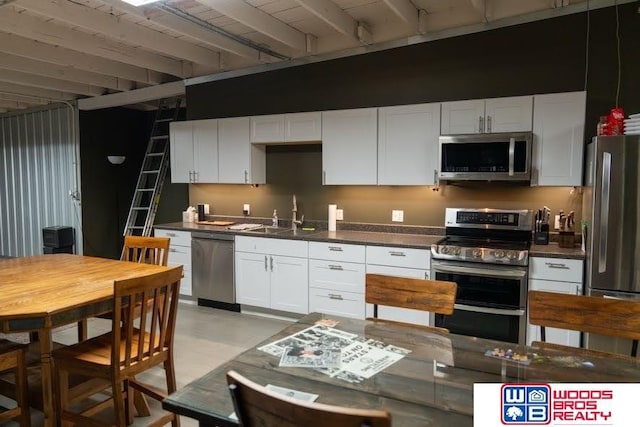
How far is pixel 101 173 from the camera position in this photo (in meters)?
7.02

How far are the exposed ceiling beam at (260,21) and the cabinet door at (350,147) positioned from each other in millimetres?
797

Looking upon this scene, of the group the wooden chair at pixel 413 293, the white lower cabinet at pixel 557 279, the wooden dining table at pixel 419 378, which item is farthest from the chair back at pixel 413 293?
the white lower cabinet at pixel 557 279

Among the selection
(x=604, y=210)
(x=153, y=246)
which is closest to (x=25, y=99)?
(x=153, y=246)

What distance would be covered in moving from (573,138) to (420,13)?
172 centimetres

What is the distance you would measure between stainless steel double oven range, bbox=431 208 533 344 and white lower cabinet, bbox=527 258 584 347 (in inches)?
3.1

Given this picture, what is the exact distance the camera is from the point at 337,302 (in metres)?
4.12

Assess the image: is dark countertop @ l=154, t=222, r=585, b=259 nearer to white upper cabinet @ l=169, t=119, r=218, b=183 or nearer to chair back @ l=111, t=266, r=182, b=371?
white upper cabinet @ l=169, t=119, r=218, b=183

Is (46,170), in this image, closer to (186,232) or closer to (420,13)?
(186,232)

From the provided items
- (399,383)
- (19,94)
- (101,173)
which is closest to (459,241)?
(399,383)

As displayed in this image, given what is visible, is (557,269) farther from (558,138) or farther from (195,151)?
(195,151)

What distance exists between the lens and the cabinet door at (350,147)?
13.7ft

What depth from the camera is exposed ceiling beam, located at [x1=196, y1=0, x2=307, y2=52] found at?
3481 mm

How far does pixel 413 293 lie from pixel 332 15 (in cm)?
272

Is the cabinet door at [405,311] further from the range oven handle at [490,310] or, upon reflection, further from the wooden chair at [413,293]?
the wooden chair at [413,293]
